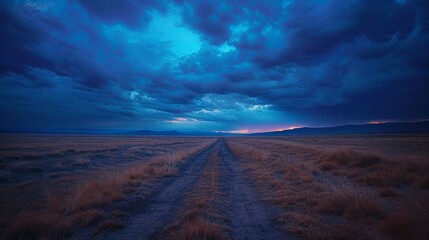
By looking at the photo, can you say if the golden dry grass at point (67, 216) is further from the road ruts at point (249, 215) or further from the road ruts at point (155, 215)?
the road ruts at point (249, 215)

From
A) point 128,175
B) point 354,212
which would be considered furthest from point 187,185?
point 354,212

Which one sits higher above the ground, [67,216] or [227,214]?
[67,216]

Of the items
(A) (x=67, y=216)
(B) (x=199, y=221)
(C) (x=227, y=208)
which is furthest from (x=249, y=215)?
(A) (x=67, y=216)

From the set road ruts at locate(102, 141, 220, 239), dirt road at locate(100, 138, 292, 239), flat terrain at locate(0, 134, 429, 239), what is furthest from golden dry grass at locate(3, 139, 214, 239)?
dirt road at locate(100, 138, 292, 239)

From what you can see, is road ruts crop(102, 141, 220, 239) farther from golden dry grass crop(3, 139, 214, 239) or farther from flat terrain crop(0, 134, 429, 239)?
golden dry grass crop(3, 139, 214, 239)

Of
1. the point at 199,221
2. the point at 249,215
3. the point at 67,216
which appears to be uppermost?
→ the point at 199,221

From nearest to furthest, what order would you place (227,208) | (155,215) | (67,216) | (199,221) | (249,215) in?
(199,221), (67,216), (249,215), (155,215), (227,208)

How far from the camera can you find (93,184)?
12312mm

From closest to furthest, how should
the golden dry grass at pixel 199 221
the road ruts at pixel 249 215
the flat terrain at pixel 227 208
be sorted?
1. the golden dry grass at pixel 199 221
2. the flat terrain at pixel 227 208
3. the road ruts at pixel 249 215

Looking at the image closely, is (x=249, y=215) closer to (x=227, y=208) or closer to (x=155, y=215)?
(x=227, y=208)

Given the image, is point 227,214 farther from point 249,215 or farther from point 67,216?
point 67,216

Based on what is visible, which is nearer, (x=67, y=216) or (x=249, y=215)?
(x=67, y=216)

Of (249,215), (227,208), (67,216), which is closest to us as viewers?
(67,216)

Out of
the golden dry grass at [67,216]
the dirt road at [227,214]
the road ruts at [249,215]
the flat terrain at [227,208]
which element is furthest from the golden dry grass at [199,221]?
the golden dry grass at [67,216]
